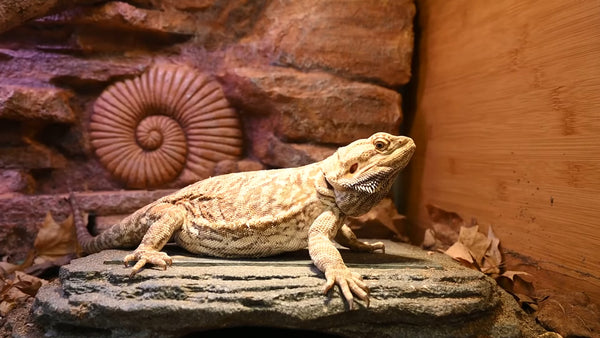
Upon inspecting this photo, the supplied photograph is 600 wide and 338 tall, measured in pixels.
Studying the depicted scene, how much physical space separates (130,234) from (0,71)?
184cm

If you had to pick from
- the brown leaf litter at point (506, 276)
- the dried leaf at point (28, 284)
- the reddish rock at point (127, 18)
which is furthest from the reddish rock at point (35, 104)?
the brown leaf litter at point (506, 276)

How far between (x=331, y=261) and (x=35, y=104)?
2.56 m

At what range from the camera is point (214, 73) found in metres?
3.76

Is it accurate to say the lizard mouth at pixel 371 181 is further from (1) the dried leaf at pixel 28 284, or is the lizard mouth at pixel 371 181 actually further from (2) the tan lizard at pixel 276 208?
(1) the dried leaf at pixel 28 284

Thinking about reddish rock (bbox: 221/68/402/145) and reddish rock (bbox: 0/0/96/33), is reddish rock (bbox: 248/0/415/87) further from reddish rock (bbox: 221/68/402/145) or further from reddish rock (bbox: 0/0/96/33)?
reddish rock (bbox: 0/0/96/33)

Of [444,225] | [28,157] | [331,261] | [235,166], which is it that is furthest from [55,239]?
[444,225]

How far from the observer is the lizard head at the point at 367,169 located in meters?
2.46

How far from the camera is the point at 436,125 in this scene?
370 cm

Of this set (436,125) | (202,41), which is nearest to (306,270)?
(436,125)

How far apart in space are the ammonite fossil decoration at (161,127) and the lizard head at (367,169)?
1.43 m

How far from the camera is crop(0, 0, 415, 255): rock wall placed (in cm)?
349

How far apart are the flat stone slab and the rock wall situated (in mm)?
1454

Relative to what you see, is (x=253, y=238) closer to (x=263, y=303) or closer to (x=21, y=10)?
(x=263, y=303)

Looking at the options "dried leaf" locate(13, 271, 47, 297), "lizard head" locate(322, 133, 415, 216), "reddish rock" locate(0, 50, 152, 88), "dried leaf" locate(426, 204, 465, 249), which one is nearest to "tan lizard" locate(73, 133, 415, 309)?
"lizard head" locate(322, 133, 415, 216)
